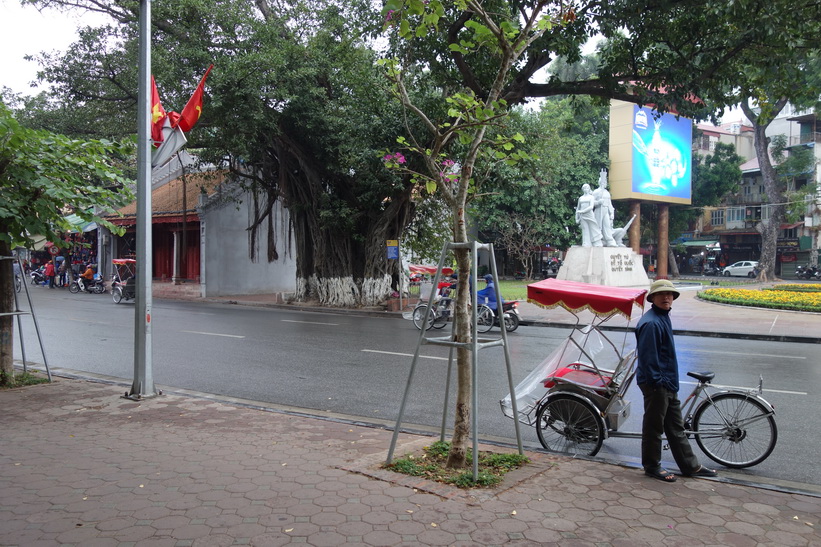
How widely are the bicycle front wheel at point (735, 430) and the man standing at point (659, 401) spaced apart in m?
0.53

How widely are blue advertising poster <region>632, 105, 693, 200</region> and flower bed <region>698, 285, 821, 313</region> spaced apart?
1834cm

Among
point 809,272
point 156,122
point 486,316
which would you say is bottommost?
point 486,316

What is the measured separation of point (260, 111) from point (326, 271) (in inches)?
267

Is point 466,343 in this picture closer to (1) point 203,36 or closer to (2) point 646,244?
(1) point 203,36

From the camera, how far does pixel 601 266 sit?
85.3ft

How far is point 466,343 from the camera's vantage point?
A: 4.67 metres

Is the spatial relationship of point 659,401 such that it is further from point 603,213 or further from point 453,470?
point 603,213

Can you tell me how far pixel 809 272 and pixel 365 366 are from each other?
4651 centimetres

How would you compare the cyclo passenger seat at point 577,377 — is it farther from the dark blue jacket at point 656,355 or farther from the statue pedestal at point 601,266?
the statue pedestal at point 601,266

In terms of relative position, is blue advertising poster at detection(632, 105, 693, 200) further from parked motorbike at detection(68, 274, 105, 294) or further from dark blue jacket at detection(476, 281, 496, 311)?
parked motorbike at detection(68, 274, 105, 294)

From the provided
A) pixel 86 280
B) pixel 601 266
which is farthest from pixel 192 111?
pixel 86 280

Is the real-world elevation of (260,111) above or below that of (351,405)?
above

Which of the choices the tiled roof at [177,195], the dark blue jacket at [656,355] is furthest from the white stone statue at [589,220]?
the dark blue jacket at [656,355]

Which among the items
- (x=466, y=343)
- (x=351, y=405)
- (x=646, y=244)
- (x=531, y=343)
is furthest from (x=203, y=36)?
(x=646, y=244)
